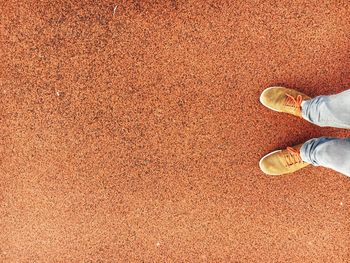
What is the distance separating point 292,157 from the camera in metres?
1.81

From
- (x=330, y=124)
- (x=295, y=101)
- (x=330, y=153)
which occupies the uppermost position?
(x=295, y=101)

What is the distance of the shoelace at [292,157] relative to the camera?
5.91 ft

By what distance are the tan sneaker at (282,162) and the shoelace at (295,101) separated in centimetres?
17

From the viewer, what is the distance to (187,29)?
1.82 metres

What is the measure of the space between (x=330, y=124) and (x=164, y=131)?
27.3 inches

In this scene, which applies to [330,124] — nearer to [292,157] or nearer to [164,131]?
[292,157]

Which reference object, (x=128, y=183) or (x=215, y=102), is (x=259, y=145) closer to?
(x=215, y=102)

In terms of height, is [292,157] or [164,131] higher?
[164,131]

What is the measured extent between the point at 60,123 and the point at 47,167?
21cm

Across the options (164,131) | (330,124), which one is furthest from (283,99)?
(164,131)

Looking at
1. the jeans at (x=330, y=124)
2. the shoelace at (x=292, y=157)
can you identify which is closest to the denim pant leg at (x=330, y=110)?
the jeans at (x=330, y=124)

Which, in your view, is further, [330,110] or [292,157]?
[292,157]

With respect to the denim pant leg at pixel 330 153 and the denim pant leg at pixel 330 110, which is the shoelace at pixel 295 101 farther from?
the denim pant leg at pixel 330 153

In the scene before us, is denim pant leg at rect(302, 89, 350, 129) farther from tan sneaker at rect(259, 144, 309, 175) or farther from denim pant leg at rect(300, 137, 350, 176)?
tan sneaker at rect(259, 144, 309, 175)
